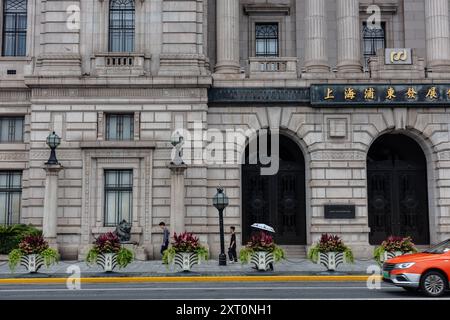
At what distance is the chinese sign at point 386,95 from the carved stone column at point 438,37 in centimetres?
124

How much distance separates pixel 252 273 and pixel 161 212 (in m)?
7.03

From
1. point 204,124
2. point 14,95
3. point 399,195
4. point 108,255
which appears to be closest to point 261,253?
point 108,255

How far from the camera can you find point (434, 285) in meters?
12.7

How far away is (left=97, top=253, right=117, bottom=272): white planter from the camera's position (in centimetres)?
1838

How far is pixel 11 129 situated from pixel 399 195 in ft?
62.1

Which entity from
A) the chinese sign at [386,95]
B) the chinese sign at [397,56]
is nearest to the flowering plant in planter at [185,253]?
the chinese sign at [386,95]

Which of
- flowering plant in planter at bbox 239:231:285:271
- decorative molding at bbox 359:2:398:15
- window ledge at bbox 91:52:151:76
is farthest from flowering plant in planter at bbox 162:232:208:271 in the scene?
decorative molding at bbox 359:2:398:15

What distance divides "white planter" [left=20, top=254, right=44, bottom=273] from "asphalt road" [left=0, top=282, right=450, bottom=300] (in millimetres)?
2144

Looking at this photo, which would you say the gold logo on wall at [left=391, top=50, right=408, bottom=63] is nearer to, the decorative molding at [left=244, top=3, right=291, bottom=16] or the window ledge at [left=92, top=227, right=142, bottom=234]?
the decorative molding at [left=244, top=3, right=291, bottom=16]

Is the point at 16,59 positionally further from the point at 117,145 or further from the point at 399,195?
the point at 399,195

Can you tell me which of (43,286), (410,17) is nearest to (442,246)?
(43,286)

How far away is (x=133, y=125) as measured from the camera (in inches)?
981

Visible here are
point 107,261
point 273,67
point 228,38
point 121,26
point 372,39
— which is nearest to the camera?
point 107,261

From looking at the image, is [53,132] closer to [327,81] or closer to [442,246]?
[327,81]
